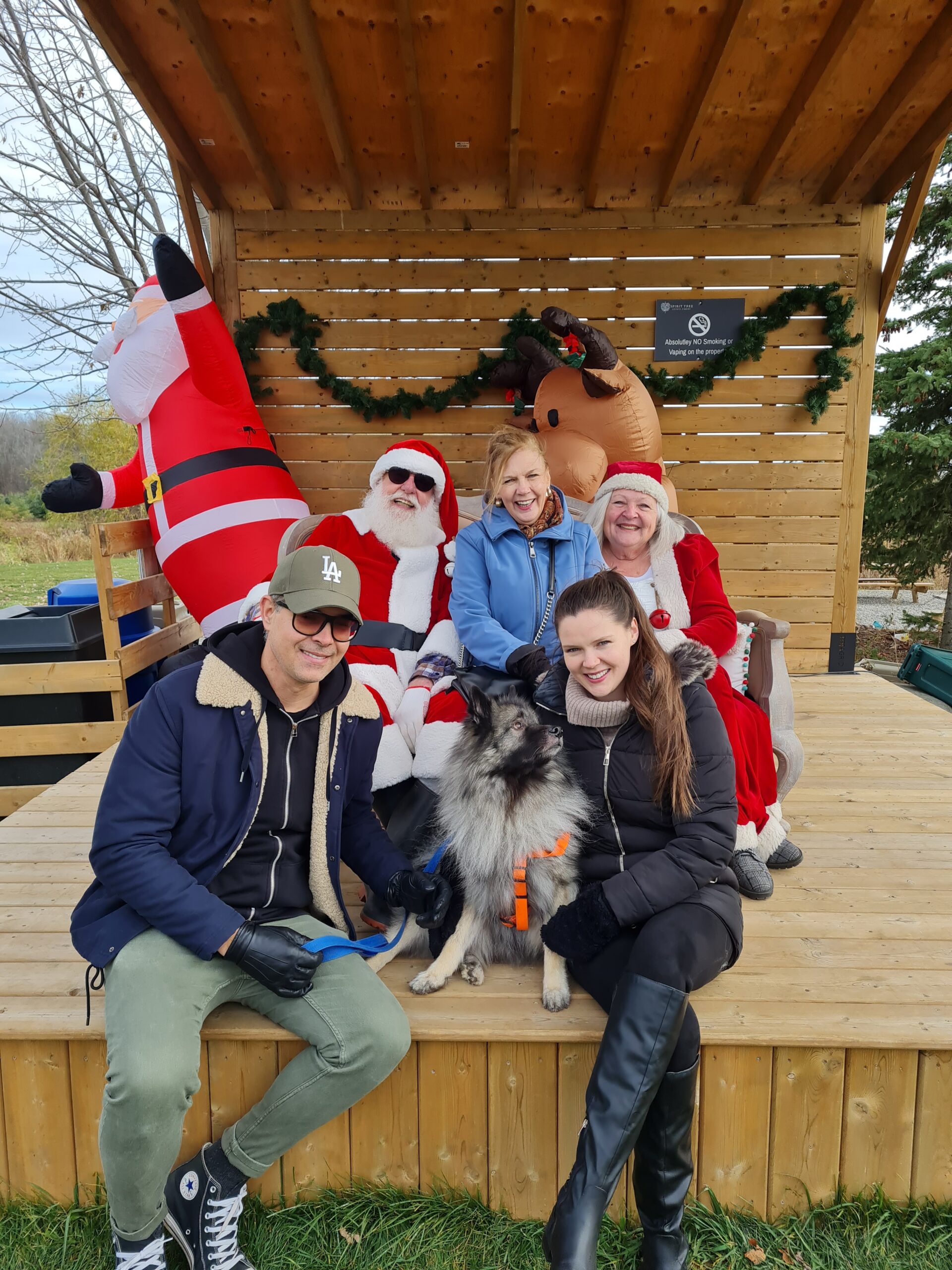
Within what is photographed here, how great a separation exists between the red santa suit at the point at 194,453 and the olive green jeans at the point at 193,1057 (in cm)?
221

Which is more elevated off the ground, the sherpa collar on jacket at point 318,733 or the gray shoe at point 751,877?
the sherpa collar on jacket at point 318,733

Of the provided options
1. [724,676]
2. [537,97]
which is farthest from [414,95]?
[724,676]

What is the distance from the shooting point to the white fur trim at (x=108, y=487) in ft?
12.9

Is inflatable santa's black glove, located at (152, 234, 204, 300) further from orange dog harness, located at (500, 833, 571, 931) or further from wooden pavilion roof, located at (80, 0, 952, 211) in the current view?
orange dog harness, located at (500, 833, 571, 931)

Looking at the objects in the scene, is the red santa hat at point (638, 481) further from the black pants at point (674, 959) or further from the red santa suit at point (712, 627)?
the black pants at point (674, 959)

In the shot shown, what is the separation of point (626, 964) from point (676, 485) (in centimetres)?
365

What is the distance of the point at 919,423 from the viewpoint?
816 cm

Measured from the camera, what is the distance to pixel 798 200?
4492 millimetres

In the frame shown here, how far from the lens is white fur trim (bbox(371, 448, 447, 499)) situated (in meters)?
2.99

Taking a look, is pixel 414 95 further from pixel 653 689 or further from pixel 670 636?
pixel 653 689

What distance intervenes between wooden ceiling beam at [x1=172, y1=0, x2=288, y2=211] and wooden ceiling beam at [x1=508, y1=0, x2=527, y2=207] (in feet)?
4.22

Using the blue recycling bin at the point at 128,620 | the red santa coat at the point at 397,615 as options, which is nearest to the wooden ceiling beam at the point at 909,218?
the red santa coat at the point at 397,615

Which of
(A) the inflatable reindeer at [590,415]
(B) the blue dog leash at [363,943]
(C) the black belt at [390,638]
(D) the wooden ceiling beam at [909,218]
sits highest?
(D) the wooden ceiling beam at [909,218]

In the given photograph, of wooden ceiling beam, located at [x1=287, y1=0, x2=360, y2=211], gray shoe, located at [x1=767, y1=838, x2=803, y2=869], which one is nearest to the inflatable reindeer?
wooden ceiling beam, located at [x1=287, y1=0, x2=360, y2=211]
